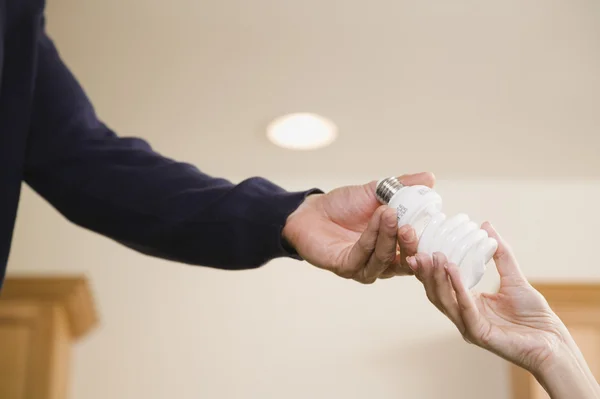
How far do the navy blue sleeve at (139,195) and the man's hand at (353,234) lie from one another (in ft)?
0.06

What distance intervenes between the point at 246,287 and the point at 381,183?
1.62 m

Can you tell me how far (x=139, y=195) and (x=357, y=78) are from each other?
1.23 metres

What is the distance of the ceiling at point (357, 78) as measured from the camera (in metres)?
1.59

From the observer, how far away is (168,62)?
1755 millimetres

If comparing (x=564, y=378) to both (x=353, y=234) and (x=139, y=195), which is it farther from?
(x=139, y=195)

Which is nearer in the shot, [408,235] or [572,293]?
[408,235]

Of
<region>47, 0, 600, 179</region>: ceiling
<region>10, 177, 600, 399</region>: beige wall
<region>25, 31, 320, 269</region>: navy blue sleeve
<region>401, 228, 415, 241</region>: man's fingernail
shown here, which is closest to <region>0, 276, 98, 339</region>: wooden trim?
<region>10, 177, 600, 399</region>: beige wall

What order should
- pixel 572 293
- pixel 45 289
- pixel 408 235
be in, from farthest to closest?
pixel 572 293, pixel 45 289, pixel 408 235

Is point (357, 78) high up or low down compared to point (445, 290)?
up

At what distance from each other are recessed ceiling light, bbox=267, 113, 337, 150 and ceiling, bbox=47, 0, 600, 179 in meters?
0.03

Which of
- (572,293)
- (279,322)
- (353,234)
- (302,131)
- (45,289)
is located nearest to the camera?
(353,234)

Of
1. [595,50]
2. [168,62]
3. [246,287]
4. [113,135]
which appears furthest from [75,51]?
[595,50]

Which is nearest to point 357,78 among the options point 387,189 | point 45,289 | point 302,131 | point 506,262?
point 302,131

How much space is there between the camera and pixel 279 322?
217 cm
